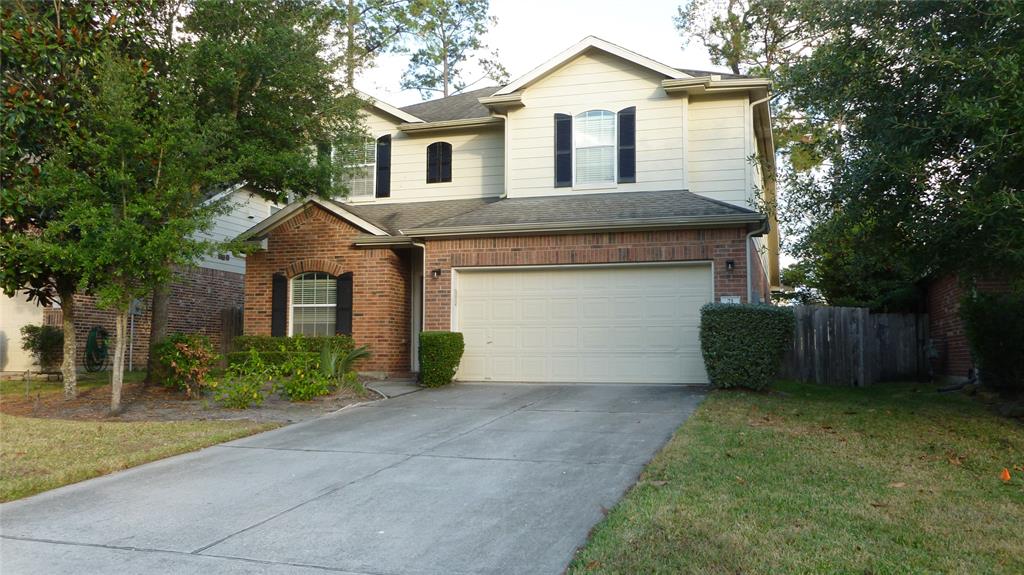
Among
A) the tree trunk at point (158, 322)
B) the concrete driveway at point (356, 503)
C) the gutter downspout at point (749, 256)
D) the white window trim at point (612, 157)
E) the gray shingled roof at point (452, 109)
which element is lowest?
the concrete driveway at point (356, 503)

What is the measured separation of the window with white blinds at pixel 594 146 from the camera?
15.2 metres

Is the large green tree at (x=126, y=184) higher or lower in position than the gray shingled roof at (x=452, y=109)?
lower

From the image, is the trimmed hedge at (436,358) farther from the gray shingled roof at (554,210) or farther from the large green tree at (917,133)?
the large green tree at (917,133)

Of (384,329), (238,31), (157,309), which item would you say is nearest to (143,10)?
(238,31)

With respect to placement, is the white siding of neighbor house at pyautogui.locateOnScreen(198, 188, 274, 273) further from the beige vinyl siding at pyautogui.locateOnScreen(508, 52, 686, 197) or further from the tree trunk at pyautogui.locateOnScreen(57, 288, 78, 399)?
the beige vinyl siding at pyautogui.locateOnScreen(508, 52, 686, 197)

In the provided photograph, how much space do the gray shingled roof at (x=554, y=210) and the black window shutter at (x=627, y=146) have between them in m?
0.40

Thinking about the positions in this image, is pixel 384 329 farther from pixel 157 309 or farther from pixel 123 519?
pixel 123 519

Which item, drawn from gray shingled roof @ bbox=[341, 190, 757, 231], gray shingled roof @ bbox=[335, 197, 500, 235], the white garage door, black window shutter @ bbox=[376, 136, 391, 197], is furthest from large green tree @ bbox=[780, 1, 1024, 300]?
black window shutter @ bbox=[376, 136, 391, 197]

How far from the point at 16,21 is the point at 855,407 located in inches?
505

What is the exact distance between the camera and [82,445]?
843 cm

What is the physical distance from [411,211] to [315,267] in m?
2.52

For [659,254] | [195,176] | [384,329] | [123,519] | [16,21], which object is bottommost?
[123,519]

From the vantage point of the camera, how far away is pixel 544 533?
5055 millimetres

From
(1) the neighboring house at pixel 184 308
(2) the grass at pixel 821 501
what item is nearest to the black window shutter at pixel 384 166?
A: (1) the neighboring house at pixel 184 308
